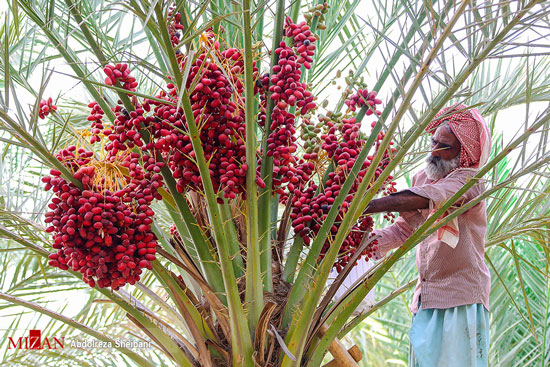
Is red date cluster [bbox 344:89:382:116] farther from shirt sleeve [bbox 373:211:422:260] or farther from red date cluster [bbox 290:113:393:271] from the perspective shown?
shirt sleeve [bbox 373:211:422:260]

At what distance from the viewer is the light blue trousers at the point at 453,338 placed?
1.89 m

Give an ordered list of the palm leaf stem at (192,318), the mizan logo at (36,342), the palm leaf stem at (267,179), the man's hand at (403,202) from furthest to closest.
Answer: the mizan logo at (36,342), the man's hand at (403,202), the palm leaf stem at (192,318), the palm leaf stem at (267,179)

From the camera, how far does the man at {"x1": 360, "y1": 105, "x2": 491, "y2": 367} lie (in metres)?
1.88

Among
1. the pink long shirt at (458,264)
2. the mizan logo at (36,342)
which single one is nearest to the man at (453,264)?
the pink long shirt at (458,264)

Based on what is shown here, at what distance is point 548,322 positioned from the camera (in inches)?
128

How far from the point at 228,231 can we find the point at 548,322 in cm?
242

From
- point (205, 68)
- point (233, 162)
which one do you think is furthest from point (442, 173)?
point (205, 68)

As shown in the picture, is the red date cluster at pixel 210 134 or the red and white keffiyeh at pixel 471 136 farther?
the red and white keffiyeh at pixel 471 136

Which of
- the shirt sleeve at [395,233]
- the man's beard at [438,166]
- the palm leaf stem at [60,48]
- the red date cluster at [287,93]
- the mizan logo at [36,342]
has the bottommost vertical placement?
the mizan logo at [36,342]

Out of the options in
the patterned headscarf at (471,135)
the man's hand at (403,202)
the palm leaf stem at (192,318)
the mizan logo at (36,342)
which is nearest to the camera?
the palm leaf stem at (192,318)

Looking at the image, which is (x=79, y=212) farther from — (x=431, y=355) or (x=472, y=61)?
(x=431, y=355)

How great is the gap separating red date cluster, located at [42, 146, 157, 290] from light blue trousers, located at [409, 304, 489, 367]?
1072 millimetres

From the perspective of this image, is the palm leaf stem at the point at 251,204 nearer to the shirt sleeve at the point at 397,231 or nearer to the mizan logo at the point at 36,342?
the shirt sleeve at the point at 397,231

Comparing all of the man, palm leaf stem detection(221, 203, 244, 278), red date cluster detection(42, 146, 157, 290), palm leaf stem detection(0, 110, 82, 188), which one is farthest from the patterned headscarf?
palm leaf stem detection(0, 110, 82, 188)
